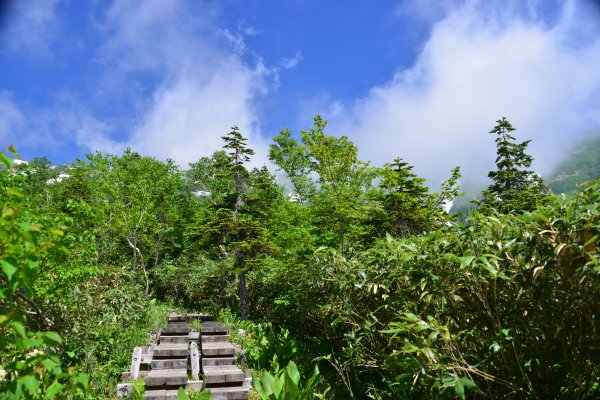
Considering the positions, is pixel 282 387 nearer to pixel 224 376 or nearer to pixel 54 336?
pixel 224 376

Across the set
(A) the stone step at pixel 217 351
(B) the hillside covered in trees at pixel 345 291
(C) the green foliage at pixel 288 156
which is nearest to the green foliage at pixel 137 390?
(B) the hillside covered in trees at pixel 345 291

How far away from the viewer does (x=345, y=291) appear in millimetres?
5676

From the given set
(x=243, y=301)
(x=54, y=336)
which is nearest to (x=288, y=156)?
(x=243, y=301)

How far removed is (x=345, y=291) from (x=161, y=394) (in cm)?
329

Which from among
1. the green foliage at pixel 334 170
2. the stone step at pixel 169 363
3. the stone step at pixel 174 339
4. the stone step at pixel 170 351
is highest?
the green foliage at pixel 334 170

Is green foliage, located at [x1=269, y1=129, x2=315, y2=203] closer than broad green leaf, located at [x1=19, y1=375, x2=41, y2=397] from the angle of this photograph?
No

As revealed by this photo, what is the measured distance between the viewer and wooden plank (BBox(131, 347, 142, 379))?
670 centimetres

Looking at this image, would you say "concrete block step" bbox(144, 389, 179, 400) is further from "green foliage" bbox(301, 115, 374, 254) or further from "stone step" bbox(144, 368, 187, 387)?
"green foliage" bbox(301, 115, 374, 254)

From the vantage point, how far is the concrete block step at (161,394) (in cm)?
570

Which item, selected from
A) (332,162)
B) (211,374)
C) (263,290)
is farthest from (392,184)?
(211,374)

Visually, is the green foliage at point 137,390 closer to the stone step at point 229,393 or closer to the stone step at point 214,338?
the stone step at point 229,393

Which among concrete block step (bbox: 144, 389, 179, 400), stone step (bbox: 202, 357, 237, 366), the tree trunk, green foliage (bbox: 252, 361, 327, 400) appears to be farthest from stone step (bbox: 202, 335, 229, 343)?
green foliage (bbox: 252, 361, 327, 400)

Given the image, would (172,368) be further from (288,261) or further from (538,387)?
(538,387)

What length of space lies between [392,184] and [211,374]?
852cm
